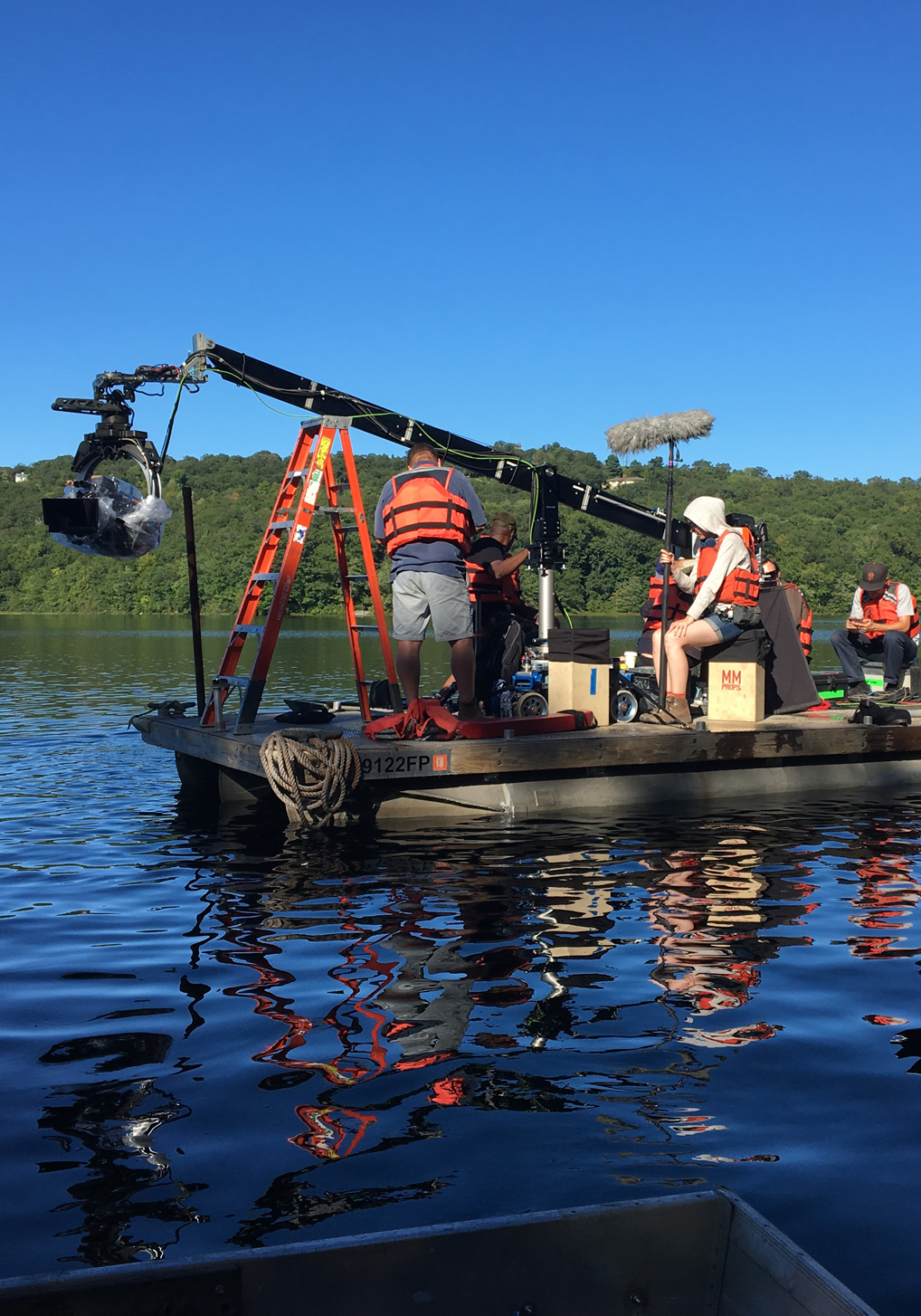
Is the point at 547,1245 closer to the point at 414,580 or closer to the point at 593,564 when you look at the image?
the point at 414,580

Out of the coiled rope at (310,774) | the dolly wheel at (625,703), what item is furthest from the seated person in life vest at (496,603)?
the coiled rope at (310,774)

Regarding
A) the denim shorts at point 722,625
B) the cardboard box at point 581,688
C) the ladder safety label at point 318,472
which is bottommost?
the cardboard box at point 581,688

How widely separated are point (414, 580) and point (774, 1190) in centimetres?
572

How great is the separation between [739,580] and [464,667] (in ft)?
9.16

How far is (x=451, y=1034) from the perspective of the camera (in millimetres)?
4172

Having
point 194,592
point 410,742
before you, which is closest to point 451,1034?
point 410,742

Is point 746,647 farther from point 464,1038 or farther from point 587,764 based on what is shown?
point 464,1038

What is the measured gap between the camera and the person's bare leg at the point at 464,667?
8508 millimetres

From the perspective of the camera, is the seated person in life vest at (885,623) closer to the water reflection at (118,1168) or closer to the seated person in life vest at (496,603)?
the seated person in life vest at (496,603)

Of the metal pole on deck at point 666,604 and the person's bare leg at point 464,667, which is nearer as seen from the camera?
the person's bare leg at point 464,667

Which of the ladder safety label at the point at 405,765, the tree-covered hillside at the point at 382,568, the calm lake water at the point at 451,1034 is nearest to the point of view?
the calm lake water at the point at 451,1034

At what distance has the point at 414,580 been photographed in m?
8.27

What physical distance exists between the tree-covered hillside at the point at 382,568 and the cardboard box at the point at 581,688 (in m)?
45.3

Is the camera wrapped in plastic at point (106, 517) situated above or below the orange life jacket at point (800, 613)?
above
